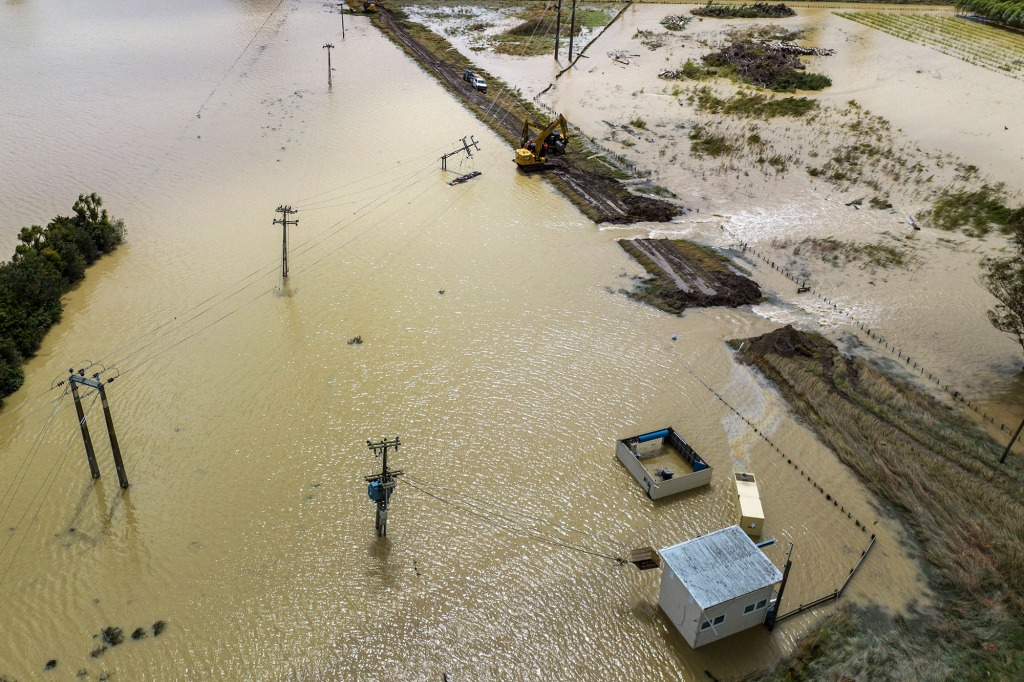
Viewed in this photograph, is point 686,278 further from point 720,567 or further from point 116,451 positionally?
point 116,451

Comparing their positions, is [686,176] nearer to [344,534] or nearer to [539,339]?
[539,339]

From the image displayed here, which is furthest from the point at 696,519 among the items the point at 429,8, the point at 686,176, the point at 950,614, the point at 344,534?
the point at 429,8

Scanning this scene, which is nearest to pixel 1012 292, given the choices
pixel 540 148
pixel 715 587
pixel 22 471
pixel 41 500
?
pixel 715 587

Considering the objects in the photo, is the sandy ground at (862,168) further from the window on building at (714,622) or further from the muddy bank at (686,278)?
the window on building at (714,622)

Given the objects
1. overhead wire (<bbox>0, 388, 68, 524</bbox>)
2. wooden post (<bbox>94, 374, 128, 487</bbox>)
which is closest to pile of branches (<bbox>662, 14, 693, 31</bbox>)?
overhead wire (<bbox>0, 388, 68, 524</bbox>)

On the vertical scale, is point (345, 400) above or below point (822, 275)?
below
